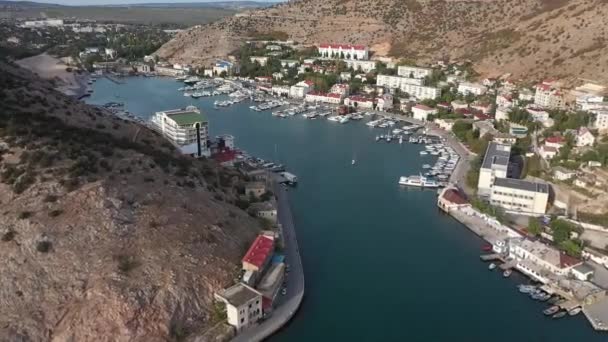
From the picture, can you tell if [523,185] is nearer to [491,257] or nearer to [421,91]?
[491,257]

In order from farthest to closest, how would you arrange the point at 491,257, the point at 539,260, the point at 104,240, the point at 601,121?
the point at 601,121 → the point at 491,257 → the point at 539,260 → the point at 104,240

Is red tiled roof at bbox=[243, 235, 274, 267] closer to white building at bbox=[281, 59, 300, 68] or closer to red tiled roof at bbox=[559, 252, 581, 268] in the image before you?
red tiled roof at bbox=[559, 252, 581, 268]

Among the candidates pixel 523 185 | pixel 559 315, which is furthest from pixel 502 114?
pixel 559 315

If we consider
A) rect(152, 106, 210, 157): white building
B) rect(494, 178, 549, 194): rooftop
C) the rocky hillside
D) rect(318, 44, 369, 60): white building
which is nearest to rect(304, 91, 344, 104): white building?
the rocky hillside

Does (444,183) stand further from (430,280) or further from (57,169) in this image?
(57,169)

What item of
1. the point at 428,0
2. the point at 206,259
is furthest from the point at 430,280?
the point at 428,0

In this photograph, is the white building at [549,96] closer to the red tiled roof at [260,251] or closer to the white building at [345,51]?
the white building at [345,51]
